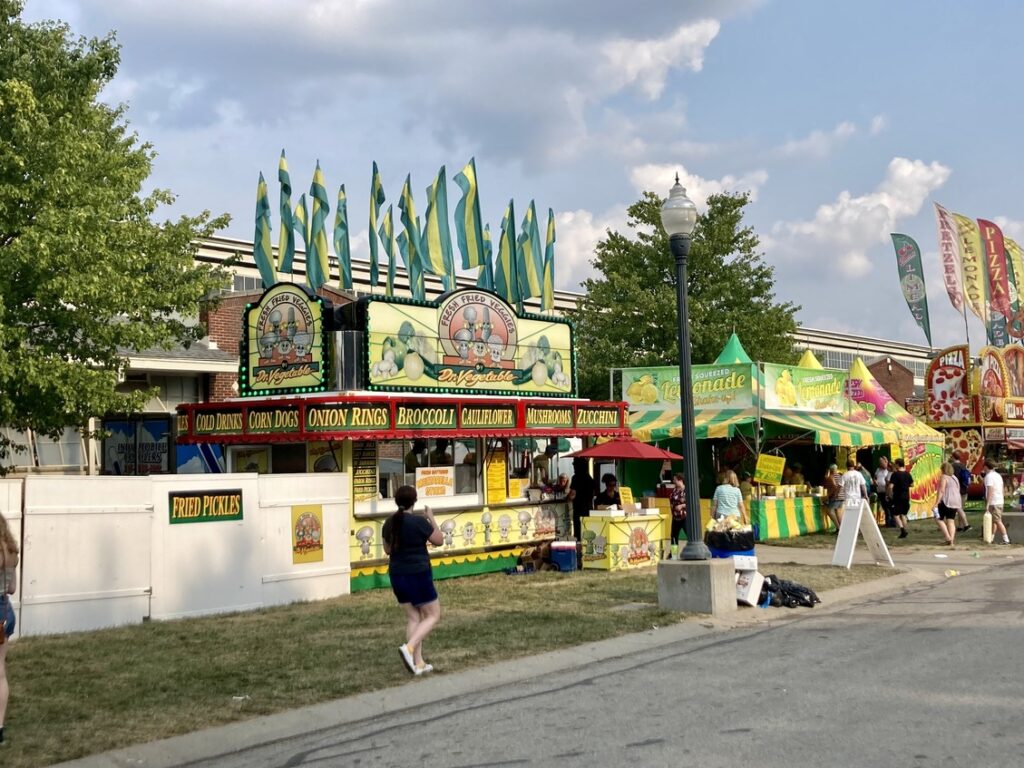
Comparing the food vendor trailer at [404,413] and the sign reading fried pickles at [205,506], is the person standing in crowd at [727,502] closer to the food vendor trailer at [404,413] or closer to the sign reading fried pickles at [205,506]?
the food vendor trailer at [404,413]

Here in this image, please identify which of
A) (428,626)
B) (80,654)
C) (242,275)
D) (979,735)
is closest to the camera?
(979,735)

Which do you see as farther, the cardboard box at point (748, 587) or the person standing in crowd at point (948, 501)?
the person standing in crowd at point (948, 501)

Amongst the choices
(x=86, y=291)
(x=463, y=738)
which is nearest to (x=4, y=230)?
(x=86, y=291)

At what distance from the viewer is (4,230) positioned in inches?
568

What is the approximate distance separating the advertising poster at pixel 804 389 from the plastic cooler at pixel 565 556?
28.3 ft

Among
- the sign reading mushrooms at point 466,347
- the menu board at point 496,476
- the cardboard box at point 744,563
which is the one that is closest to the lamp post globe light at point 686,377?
the cardboard box at point 744,563

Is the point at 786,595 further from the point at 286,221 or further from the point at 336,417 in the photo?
the point at 286,221

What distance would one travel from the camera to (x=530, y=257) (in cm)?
1944

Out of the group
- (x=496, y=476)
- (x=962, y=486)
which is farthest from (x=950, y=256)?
(x=496, y=476)

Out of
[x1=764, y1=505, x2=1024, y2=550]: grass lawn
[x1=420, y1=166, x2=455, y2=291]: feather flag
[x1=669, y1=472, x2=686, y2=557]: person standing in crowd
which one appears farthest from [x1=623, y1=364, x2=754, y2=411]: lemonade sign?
[x1=420, y1=166, x2=455, y2=291]: feather flag

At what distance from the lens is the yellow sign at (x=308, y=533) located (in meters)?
13.3

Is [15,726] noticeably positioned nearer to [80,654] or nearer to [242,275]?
[80,654]

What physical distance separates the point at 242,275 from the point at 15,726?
4035 centimetres

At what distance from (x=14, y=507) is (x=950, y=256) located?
98.7 ft
